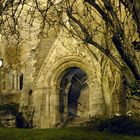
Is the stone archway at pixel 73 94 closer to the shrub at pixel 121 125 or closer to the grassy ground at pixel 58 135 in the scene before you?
the shrub at pixel 121 125

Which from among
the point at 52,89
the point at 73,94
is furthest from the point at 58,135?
the point at 73,94

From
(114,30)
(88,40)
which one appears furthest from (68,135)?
(114,30)

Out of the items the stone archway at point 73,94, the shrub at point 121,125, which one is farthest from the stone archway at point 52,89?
the shrub at point 121,125

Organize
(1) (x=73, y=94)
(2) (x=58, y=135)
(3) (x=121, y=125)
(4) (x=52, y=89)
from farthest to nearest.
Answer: (1) (x=73, y=94)
(4) (x=52, y=89)
(3) (x=121, y=125)
(2) (x=58, y=135)

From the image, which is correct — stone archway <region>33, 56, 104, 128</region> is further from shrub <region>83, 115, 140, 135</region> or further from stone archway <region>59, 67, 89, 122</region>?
shrub <region>83, 115, 140, 135</region>

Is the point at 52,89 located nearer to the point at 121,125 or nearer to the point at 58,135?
the point at 121,125

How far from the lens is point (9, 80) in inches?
1220


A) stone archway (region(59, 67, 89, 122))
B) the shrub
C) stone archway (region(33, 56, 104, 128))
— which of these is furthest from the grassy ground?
stone archway (region(33, 56, 104, 128))

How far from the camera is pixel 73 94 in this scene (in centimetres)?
2911

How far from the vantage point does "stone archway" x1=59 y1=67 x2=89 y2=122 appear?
2561 cm

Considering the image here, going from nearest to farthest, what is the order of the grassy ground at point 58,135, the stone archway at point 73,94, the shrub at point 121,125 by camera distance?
the grassy ground at point 58,135
the shrub at point 121,125
the stone archway at point 73,94

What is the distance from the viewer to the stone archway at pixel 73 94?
25.6m

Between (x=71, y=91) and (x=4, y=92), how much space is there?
465cm

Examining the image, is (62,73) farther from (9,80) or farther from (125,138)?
(125,138)
